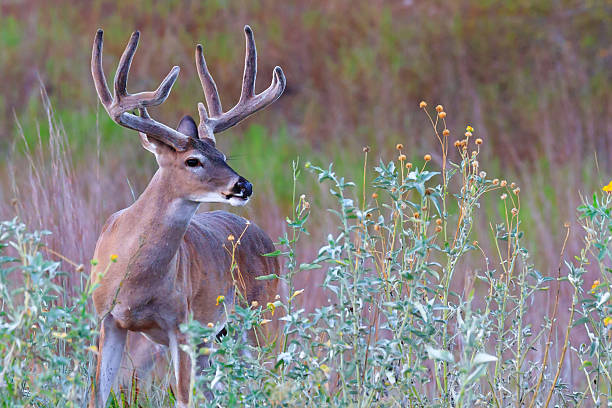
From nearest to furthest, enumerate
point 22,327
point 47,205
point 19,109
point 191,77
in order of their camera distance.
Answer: point 22,327, point 47,205, point 19,109, point 191,77

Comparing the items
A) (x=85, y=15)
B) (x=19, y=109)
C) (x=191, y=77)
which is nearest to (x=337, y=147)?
(x=191, y=77)

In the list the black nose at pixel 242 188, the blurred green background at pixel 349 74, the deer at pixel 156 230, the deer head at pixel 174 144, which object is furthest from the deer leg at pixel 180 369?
the blurred green background at pixel 349 74

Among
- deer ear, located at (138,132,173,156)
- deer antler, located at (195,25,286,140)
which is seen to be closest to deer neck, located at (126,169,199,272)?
deer ear, located at (138,132,173,156)

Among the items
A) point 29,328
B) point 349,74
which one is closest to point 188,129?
point 29,328

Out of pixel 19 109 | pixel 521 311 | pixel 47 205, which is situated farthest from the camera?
pixel 19 109

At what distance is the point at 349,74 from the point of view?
48.6ft

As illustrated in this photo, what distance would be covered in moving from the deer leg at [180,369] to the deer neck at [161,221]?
1.25 ft

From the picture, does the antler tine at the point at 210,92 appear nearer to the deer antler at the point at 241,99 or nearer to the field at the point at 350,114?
the deer antler at the point at 241,99

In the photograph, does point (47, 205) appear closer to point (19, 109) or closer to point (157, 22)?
point (19, 109)

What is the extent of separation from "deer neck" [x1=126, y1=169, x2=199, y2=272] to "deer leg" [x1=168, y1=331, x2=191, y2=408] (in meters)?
0.38

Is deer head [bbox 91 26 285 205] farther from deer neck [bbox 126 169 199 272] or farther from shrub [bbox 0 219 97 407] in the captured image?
shrub [bbox 0 219 97 407]

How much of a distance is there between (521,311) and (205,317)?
89.2 inches

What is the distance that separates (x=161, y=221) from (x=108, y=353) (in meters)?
0.67

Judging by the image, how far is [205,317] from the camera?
5.93 metres
